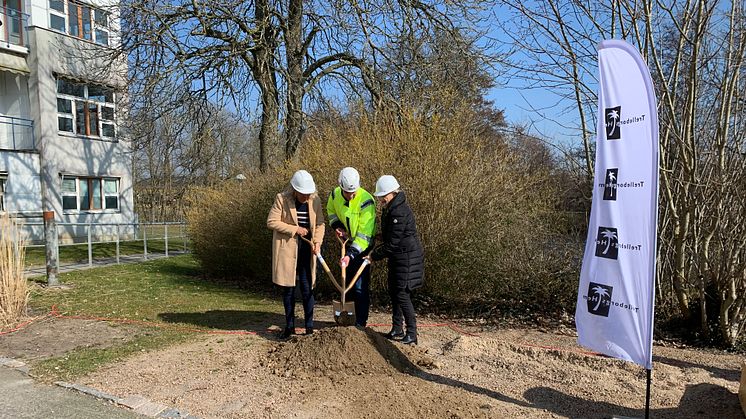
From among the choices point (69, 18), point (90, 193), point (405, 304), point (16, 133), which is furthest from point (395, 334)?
point (69, 18)

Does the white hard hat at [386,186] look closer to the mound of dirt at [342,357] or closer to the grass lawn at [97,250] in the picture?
the mound of dirt at [342,357]

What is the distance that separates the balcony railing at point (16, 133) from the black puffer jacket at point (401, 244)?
1759cm

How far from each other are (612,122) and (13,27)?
21070 millimetres

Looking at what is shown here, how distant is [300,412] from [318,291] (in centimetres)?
510

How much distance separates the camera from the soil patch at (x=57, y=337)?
5.40 m

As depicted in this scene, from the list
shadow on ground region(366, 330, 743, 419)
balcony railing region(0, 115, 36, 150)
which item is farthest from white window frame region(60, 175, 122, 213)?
shadow on ground region(366, 330, 743, 419)

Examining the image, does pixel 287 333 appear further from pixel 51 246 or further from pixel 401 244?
pixel 51 246

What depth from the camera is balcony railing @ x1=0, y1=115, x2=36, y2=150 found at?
17.6 metres

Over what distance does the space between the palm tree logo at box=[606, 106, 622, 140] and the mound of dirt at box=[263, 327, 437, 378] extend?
2553 mm

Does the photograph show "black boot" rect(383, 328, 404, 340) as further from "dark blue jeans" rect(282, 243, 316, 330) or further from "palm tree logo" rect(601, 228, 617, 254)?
"palm tree logo" rect(601, 228, 617, 254)

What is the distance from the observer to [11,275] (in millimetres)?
6375

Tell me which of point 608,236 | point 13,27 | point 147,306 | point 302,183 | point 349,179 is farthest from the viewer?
point 13,27

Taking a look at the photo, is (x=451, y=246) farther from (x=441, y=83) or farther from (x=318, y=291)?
(x=441, y=83)

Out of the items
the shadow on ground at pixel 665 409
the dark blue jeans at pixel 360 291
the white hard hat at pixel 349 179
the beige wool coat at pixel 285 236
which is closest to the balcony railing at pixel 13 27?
the beige wool coat at pixel 285 236
